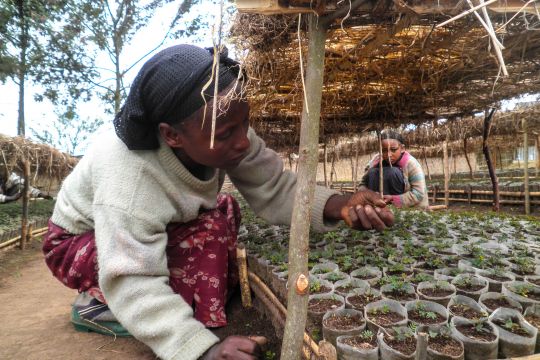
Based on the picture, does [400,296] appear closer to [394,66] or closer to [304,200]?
[304,200]

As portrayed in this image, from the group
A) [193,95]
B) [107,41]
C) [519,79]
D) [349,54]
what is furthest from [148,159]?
[107,41]

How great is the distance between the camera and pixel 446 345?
4.37 feet

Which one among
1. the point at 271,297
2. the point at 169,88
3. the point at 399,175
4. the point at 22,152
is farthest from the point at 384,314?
the point at 22,152

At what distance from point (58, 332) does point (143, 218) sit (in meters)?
1.41

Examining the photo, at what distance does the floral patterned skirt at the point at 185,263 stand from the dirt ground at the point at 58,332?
244 mm

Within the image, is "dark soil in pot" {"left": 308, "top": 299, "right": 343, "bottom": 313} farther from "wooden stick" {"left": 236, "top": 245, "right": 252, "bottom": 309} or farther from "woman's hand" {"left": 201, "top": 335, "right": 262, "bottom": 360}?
"wooden stick" {"left": 236, "top": 245, "right": 252, "bottom": 309}

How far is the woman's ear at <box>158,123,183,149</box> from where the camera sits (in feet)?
5.18

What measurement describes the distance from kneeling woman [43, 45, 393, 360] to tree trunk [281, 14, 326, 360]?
0.80 feet

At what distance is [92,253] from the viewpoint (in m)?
1.83

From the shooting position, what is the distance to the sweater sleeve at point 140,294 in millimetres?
1320

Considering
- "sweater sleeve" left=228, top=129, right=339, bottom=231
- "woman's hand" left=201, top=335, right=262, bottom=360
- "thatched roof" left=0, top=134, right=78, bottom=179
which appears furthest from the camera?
"thatched roof" left=0, top=134, right=78, bottom=179

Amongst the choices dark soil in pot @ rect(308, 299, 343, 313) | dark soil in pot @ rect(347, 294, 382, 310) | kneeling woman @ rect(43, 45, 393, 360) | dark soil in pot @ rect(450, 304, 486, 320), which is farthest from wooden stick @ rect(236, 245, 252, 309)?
dark soil in pot @ rect(450, 304, 486, 320)

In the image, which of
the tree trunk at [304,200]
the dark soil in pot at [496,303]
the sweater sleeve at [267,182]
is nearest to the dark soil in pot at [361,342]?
the tree trunk at [304,200]

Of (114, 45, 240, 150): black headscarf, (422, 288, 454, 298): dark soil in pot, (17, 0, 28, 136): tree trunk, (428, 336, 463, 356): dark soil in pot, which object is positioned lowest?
(428, 336, 463, 356): dark soil in pot
